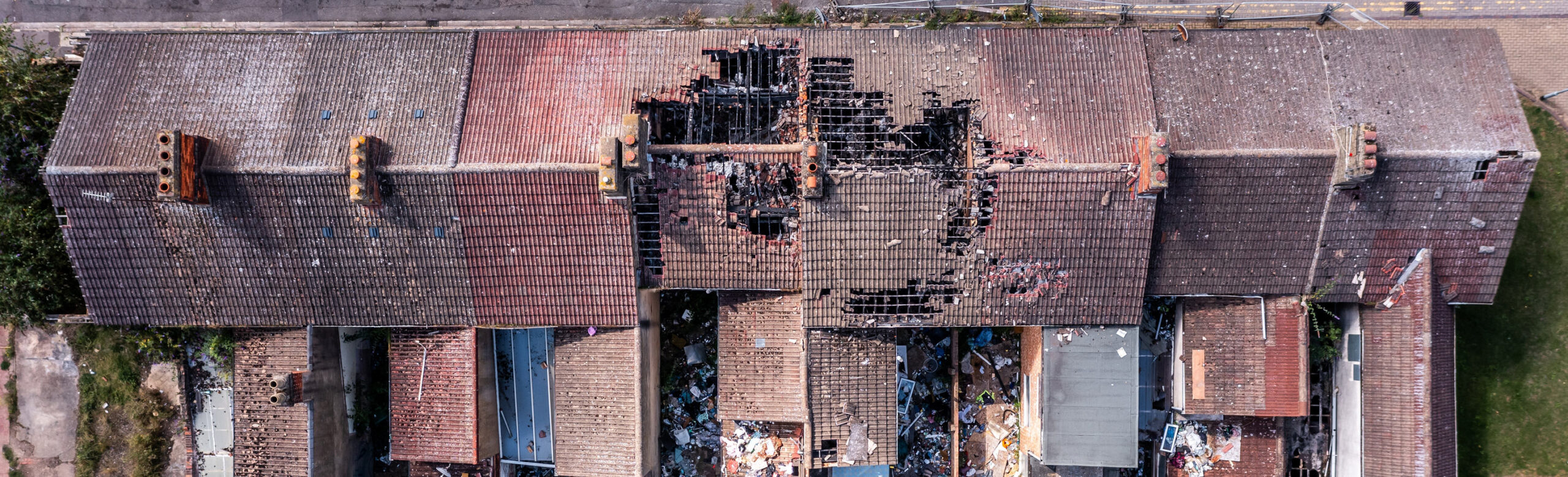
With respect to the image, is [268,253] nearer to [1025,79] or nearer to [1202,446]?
[1025,79]

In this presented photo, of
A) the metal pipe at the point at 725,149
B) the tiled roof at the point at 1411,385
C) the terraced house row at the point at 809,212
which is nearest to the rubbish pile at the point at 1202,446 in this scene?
the terraced house row at the point at 809,212

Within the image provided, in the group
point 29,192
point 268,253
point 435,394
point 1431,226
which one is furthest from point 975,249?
point 29,192

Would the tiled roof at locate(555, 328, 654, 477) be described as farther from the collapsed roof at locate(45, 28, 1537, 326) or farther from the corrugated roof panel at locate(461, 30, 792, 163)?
the corrugated roof panel at locate(461, 30, 792, 163)

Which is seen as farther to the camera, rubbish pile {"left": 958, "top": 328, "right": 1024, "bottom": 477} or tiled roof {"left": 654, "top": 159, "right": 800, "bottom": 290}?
rubbish pile {"left": 958, "top": 328, "right": 1024, "bottom": 477}

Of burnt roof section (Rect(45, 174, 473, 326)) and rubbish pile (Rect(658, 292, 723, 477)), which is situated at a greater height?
burnt roof section (Rect(45, 174, 473, 326))

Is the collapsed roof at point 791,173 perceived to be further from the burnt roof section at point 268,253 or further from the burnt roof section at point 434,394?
the burnt roof section at point 434,394

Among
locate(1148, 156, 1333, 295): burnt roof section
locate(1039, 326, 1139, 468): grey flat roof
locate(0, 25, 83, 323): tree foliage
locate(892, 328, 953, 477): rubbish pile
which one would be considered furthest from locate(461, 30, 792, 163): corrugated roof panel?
locate(0, 25, 83, 323): tree foliage

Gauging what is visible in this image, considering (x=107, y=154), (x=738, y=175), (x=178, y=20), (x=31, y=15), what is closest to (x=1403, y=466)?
(x=738, y=175)
